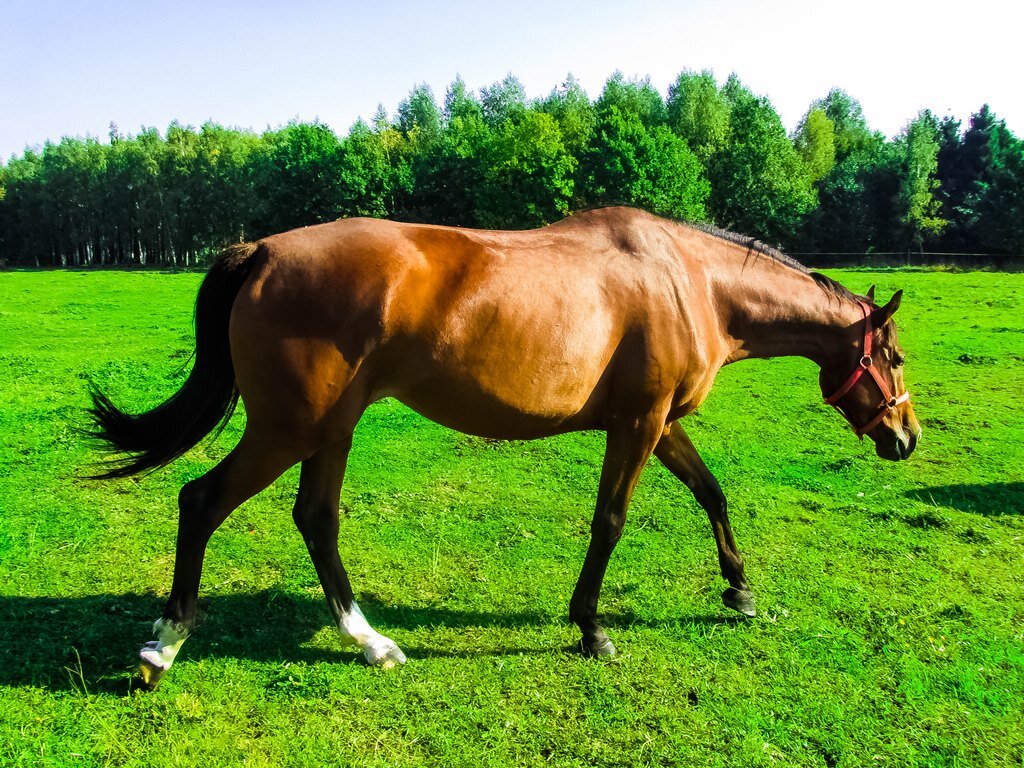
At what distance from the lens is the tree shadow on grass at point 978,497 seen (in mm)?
6566

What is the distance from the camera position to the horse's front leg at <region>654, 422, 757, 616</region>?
4.72m

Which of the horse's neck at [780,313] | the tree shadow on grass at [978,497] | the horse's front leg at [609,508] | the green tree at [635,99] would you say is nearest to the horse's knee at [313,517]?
the horse's front leg at [609,508]

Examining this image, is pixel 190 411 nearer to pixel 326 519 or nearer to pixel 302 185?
pixel 326 519

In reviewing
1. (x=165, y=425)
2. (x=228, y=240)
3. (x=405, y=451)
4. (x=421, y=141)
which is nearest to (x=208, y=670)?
(x=165, y=425)

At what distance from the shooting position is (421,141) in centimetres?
6931

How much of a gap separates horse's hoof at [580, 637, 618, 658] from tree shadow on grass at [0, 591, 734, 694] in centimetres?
17

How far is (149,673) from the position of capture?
351 cm

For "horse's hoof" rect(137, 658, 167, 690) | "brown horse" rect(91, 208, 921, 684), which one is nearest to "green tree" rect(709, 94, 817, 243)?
"brown horse" rect(91, 208, 921, 684)

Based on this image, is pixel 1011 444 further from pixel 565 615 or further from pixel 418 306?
pixel 418 306

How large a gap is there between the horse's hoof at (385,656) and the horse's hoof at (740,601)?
2129 mm

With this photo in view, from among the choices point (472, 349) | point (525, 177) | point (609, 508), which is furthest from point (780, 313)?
point (525, 177)

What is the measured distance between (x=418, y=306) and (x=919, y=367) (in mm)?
11926

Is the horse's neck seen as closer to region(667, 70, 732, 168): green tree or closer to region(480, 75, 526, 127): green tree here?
region(667, 70, 732, 168): green tree

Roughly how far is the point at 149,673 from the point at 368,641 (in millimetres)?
1098
